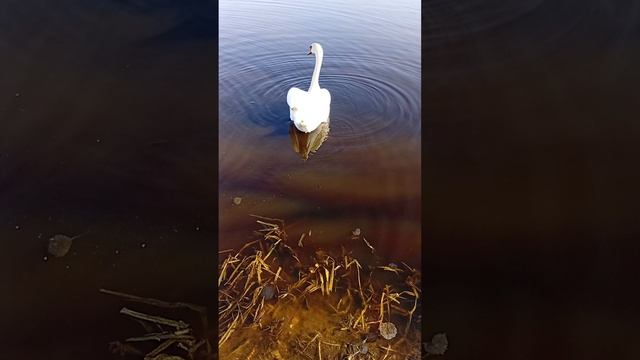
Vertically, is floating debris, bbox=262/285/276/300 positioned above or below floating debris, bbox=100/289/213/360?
above

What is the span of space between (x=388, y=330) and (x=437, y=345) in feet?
0.25

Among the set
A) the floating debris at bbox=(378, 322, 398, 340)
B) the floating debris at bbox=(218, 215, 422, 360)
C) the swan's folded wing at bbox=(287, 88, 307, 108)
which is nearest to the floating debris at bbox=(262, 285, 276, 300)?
the floating debris at bbox=(218, 215, 422, 360)

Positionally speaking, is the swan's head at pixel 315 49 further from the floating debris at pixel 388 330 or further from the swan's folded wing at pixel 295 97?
the floating debris at pixel 388 330

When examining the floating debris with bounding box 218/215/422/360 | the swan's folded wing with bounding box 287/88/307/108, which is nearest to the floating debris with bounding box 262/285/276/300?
the floating debris with bounding box 218/215/422/360

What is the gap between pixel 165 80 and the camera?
34.6 inches

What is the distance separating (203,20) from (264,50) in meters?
0.10

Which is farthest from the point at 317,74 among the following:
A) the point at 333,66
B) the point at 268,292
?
the point at 268,292

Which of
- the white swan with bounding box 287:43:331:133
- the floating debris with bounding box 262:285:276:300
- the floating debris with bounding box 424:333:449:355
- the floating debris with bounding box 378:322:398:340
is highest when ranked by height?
the white swan with bounding box 287:43:331:133

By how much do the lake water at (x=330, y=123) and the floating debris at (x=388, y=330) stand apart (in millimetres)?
98

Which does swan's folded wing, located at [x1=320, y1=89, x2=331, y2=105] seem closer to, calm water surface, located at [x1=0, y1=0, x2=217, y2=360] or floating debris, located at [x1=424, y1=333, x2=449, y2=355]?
calm water surface, located at [x1=0, y1=0, x2=217, y2=360]

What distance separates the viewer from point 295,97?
874 millimetres

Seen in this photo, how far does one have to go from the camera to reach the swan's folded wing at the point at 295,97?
2.86 ft

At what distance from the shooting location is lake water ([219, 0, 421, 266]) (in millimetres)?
848

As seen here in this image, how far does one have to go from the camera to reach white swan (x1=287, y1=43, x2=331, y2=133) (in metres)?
0.86
